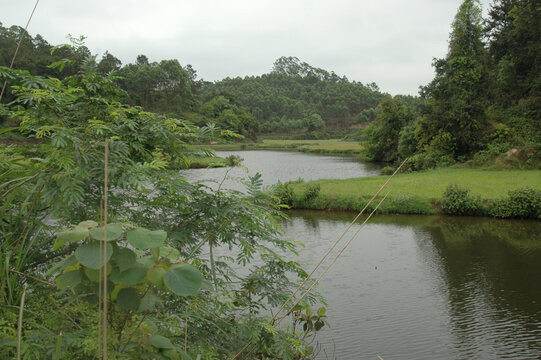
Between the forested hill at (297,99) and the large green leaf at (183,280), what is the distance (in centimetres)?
10318

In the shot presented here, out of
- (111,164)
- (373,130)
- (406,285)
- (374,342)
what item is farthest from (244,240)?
(373,130)

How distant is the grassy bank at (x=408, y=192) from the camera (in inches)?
762

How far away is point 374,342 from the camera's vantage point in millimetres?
7977

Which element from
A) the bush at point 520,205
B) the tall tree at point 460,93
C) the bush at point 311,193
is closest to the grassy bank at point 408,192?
the bush at point 311,193

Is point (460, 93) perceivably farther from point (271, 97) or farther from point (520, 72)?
point (271, 97)

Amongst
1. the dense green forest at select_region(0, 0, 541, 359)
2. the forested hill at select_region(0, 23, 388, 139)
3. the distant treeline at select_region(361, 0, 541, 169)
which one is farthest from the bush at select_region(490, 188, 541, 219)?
the forested hill at select_region(0, 23, 388, 139)

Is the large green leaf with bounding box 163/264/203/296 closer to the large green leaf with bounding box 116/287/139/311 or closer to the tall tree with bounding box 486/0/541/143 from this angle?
the large green leaf with bounding box 116/287/139/311

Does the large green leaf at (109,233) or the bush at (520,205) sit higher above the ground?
the large green leaf at (109,233)

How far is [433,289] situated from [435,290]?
75 mm

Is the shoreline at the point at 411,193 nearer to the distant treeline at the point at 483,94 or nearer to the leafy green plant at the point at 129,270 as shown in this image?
the distant treeline at the point at 483,94

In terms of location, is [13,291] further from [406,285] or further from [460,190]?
[460,190]

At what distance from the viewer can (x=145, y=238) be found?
1.12 metres

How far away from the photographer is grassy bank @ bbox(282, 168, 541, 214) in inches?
762

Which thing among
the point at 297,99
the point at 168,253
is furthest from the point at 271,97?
the point at 168,253
